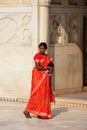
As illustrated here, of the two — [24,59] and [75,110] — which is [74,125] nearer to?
[75,110]

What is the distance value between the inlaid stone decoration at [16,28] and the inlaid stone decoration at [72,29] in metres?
1.17

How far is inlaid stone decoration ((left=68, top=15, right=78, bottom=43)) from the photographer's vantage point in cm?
1456

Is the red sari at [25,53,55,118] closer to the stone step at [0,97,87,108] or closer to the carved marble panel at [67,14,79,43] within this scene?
the stone step at [0,97,87,108]

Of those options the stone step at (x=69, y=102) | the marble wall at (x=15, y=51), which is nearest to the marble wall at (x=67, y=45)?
the marble wall at (x=15, y=51)

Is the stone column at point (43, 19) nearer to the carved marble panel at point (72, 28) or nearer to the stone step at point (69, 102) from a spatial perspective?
the carved marble panel at point (72, 28)

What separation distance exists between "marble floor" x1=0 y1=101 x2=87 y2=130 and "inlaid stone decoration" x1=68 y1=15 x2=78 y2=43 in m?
2.11

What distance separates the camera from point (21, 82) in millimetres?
13984

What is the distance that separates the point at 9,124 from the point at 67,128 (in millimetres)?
1046

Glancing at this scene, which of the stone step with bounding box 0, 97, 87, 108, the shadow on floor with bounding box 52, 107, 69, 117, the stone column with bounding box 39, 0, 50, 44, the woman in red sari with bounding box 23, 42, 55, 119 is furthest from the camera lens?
the stone column with bounding box 39, 0, 50, 44

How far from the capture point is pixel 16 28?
14.0 metres

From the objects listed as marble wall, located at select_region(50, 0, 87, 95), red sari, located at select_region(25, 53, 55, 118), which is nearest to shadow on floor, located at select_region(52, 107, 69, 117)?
red sari, located at select_region(25, 53, 55, 118)

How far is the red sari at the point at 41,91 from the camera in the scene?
11.2m

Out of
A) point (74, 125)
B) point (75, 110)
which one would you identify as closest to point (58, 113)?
point (75, 110)

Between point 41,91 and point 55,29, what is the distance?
10.4ft
